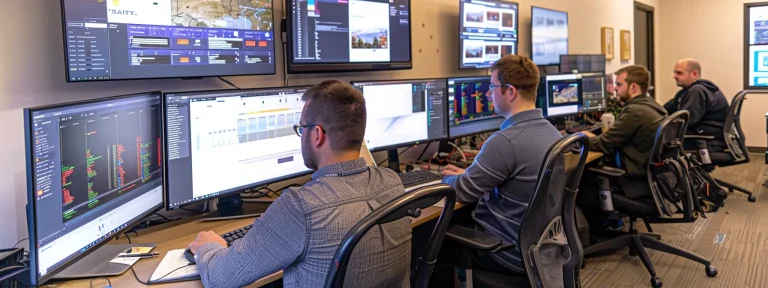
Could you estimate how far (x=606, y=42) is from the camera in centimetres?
587

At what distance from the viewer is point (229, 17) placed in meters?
2.12

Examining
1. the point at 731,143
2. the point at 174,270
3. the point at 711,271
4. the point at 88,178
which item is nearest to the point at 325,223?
the point at 174,270

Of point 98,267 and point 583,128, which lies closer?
point 98,267

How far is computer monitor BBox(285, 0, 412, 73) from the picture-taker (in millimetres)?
2455

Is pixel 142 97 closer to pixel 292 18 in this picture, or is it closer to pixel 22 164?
pixel 22 164

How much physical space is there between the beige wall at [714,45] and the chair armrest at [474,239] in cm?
674

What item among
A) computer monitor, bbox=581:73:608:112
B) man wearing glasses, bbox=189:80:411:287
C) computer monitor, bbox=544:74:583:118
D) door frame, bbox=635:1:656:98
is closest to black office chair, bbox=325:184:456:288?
man wearing glasses, bbox=189:80:411:287

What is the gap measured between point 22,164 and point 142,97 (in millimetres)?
404

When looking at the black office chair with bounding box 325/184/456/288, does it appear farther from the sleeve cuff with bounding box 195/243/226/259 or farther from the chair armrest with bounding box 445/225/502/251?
the chair armrest with bounding box 445/225/502/251

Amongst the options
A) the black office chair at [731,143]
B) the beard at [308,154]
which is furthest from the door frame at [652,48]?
the beard at [308,154]

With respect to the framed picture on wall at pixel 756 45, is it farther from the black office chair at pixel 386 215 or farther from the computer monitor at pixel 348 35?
the black office chair at pixel 386 215

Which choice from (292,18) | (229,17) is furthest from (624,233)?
(229,17)

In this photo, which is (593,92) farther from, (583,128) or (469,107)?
(469,107)

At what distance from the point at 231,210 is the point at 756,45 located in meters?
7.39
